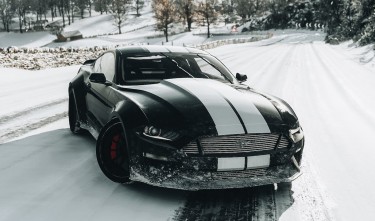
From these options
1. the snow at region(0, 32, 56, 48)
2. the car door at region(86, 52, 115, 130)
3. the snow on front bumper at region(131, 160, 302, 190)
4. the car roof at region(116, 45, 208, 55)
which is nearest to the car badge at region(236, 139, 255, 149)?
the snow on front bumper at region(131, 160, 302, 190)

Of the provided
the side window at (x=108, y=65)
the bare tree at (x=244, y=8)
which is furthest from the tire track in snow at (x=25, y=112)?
the bare tree at (x=244, y=8)

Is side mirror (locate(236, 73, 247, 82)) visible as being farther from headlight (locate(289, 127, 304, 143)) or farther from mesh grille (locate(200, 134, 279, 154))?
mesh grille (locate(200, 134, 279, 154))

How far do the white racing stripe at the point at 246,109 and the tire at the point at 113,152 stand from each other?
3.64 ft

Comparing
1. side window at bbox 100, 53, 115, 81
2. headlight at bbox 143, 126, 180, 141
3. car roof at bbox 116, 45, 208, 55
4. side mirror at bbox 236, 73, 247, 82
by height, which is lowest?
headlight at bbox 143, 126, 180, 141

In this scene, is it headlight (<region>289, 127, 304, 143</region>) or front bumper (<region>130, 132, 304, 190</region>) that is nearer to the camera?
front bumper (<region>130, 132, 304, 190</region>)

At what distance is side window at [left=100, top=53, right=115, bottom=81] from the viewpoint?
5.12 meters

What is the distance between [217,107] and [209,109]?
0.10 m

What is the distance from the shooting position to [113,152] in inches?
165

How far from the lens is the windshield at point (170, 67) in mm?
4968

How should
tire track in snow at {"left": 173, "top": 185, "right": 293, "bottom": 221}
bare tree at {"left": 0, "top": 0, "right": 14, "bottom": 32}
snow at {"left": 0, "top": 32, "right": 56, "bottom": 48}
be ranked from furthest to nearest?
bare tree at {"left": 0, "top": 0, "right": 14, "bottom": 32} → snow at {"left": 0, "top": 32, "right": 56, "bottom": 48} → tire track in snow at {"left": 173, "top": 185, "right": 293, "bottom": 221}

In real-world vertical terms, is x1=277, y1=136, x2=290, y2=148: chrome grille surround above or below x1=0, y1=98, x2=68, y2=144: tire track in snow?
above

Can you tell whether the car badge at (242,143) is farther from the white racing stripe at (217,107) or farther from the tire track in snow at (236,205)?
the tire track in snow at (236,205)

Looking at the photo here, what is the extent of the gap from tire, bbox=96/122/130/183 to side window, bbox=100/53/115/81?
1.01 meters

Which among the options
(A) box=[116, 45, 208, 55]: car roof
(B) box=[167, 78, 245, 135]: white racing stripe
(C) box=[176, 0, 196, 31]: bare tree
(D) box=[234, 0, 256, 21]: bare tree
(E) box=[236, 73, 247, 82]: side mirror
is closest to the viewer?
(B) box=[167, 78, 245, 135]: white racing stripe
